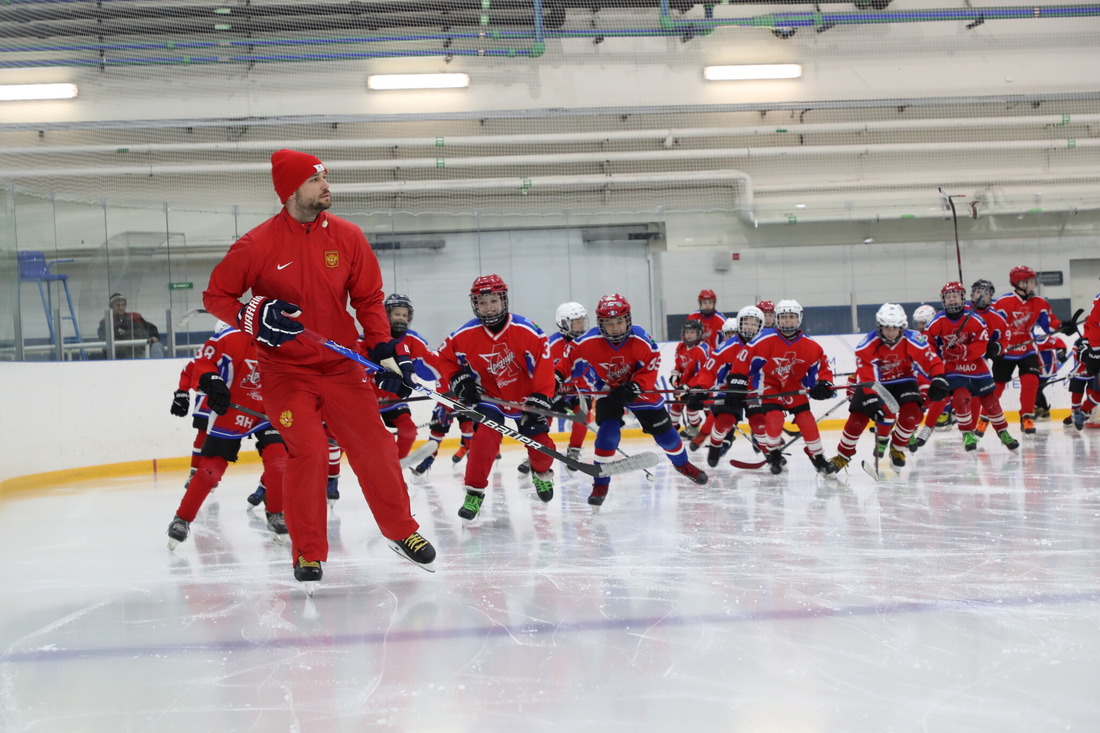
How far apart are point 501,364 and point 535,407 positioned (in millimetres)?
398

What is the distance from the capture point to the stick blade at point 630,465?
4.53 m

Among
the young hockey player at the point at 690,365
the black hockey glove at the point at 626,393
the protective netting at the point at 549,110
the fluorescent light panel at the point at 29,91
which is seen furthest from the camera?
the protective netting at the point at 549,110

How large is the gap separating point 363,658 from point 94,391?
6093 mm

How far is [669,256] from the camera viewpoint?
9.69 metres

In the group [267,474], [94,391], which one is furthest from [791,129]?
[267,474]

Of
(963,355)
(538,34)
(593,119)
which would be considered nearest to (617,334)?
(963,355)

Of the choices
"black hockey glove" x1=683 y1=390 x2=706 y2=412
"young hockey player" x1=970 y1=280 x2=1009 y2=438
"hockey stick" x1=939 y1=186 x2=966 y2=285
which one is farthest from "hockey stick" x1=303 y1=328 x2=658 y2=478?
"hockey stick" x1=939 y1=186 x2=966 y2=285

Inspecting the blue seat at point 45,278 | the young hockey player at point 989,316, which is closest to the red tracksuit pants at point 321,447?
the blue seat at point 45,278

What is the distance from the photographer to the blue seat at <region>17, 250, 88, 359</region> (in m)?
7.16

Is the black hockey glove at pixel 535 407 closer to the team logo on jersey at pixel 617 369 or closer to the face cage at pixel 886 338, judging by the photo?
the team logo on jersey at pixel 617 369

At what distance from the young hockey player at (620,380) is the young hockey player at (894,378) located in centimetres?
125

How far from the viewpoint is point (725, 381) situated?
623 centimetres

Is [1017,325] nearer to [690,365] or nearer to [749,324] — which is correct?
[749,324]

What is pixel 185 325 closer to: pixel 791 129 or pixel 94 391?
pixel 94 391
